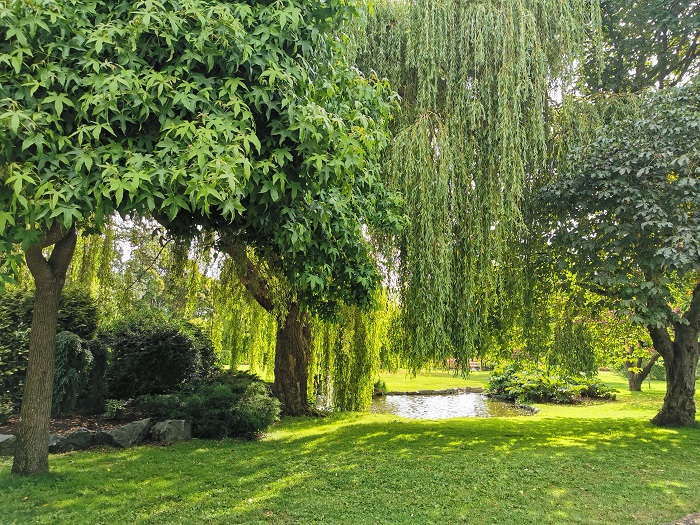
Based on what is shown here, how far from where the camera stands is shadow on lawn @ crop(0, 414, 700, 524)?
454 cm

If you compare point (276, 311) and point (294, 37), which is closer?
point (294, 37)

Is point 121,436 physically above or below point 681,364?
below

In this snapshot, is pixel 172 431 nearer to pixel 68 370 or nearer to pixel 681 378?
pixel 68 370

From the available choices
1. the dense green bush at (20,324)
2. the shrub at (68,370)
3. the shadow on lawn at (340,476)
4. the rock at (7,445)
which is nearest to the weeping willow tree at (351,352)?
the shadow on lawn at (340,476)

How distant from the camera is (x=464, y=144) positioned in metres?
→ 7.43

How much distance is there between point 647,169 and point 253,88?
218 inches

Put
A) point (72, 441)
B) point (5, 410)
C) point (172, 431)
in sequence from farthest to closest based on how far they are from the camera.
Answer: point (172, 431) → point (5, 410) → point (72, 441)

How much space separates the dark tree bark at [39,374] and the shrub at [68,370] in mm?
2687

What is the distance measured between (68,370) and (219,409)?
2.50 metres

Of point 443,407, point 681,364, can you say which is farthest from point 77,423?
point 443,407

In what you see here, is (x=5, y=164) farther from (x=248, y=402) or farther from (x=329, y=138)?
(x=248, y=402)

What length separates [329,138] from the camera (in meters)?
3.87

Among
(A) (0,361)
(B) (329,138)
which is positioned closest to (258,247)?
(B) (329,138)

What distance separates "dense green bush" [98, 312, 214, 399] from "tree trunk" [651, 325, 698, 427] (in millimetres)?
9139
